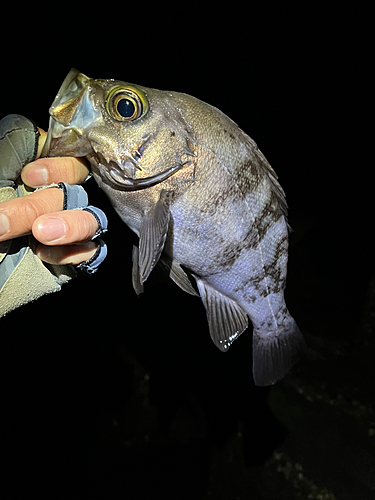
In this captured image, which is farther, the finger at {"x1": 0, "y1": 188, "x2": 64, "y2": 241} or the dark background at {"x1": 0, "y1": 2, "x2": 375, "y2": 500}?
the dark background at {"x1": 0, "y1": 2, "x2": 375, "y2": 500}

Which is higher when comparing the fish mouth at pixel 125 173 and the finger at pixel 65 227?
the fish mouth at pixel 125 173

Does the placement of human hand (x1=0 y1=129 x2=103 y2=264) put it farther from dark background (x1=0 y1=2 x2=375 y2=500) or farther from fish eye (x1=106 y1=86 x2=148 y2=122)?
dark background (x1=0 y1=2 x2=375 y2=500)

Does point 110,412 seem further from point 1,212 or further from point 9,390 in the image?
point 1,212

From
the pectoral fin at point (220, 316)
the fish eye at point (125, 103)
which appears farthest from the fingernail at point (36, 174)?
the pectoral fin at point (220, 316)

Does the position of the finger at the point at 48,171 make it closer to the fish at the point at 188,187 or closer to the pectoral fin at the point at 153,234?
the fish at the point at 188,187

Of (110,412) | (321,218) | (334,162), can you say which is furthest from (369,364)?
(110,412)

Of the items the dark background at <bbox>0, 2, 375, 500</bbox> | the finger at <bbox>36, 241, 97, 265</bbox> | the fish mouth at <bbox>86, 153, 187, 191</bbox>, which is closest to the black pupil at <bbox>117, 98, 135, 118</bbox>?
the fish mouth at <bbox>86, 153, 187, 191</bbox>
